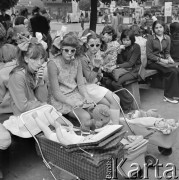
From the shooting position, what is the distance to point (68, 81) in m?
4.14

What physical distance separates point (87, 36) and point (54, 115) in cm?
182

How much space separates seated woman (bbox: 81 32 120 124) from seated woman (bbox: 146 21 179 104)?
1611 millimetres

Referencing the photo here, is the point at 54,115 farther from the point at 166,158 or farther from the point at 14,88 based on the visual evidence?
the point at 166,158

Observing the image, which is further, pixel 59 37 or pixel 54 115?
pixel 59 37

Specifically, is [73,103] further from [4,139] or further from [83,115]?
[4,139]

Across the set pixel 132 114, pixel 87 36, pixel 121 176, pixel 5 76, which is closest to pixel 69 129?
pixel 121 176

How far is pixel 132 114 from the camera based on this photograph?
12.6ft

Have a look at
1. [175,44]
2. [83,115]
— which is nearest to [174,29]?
[175,44]

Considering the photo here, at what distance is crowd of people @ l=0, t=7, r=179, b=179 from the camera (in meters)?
3.49

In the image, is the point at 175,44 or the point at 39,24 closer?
the point at 175,44

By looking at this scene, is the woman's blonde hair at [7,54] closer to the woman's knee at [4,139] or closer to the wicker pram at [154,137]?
the woman's knee at [4,139]

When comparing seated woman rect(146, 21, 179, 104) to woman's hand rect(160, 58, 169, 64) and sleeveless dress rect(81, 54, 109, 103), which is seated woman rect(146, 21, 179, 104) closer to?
woman's hand rect(160, 58, 169, 64)

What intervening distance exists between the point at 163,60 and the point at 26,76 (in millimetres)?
3479

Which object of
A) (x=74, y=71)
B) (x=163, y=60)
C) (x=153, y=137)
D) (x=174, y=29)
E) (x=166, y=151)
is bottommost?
(x=166, y=151)
